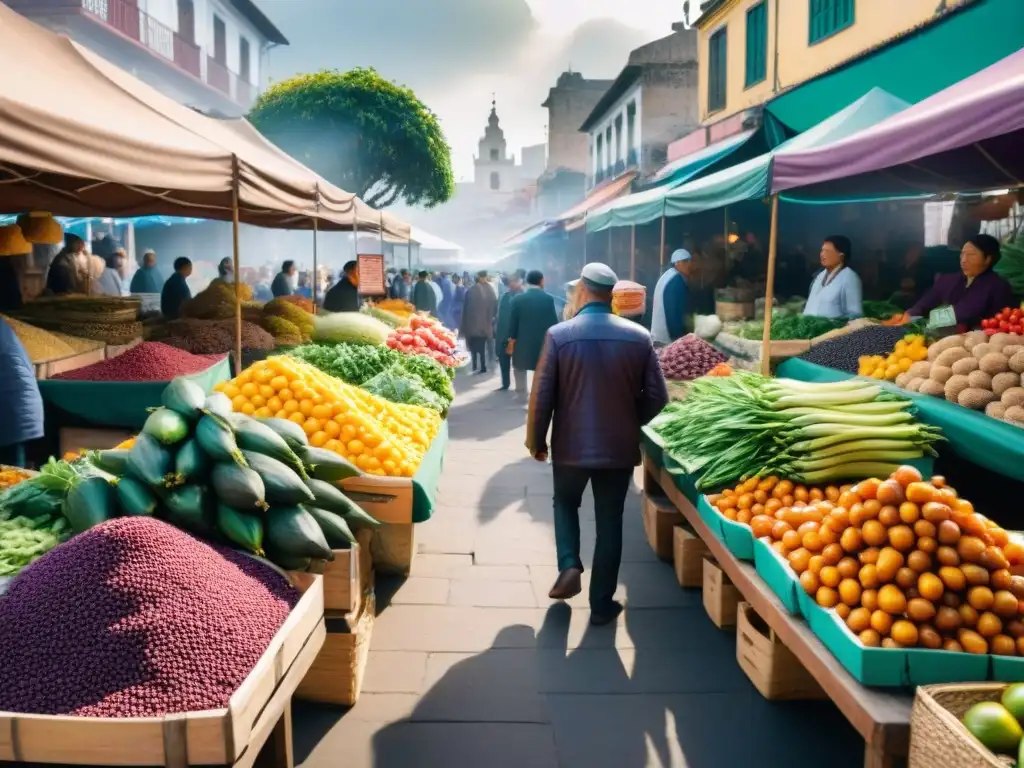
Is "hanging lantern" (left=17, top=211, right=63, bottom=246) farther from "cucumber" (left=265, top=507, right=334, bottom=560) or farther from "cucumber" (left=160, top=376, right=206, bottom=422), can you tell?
"cucumber" (left=265, top=507, right=334, bottom=560)

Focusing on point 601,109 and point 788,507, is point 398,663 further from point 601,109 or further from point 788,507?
point 601,109

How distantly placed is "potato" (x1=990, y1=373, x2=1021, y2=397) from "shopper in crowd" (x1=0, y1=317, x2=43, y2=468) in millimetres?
5669

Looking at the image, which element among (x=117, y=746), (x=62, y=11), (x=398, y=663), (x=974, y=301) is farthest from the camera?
(x=62, y=11)

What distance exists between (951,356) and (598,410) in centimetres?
227

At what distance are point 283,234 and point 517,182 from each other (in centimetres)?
10741

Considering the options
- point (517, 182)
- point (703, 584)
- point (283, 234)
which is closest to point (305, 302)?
point (703, 584)

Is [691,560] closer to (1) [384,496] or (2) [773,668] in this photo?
(2) [773,668]

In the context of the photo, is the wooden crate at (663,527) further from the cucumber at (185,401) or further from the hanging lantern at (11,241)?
the hanging lantern at (11,241)

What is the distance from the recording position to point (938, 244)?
1280 centimetres

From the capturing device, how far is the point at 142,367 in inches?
255

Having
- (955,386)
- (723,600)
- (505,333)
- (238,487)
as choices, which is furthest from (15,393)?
(505,333)

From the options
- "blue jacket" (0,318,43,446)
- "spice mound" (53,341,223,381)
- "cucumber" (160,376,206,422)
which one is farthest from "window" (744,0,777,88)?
"cucumber" (160,376,206,422)

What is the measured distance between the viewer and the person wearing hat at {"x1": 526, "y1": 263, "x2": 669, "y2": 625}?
185 inches

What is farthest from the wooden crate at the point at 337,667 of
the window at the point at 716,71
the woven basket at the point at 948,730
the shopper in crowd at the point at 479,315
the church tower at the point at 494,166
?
the church tower at the point at 494,166
